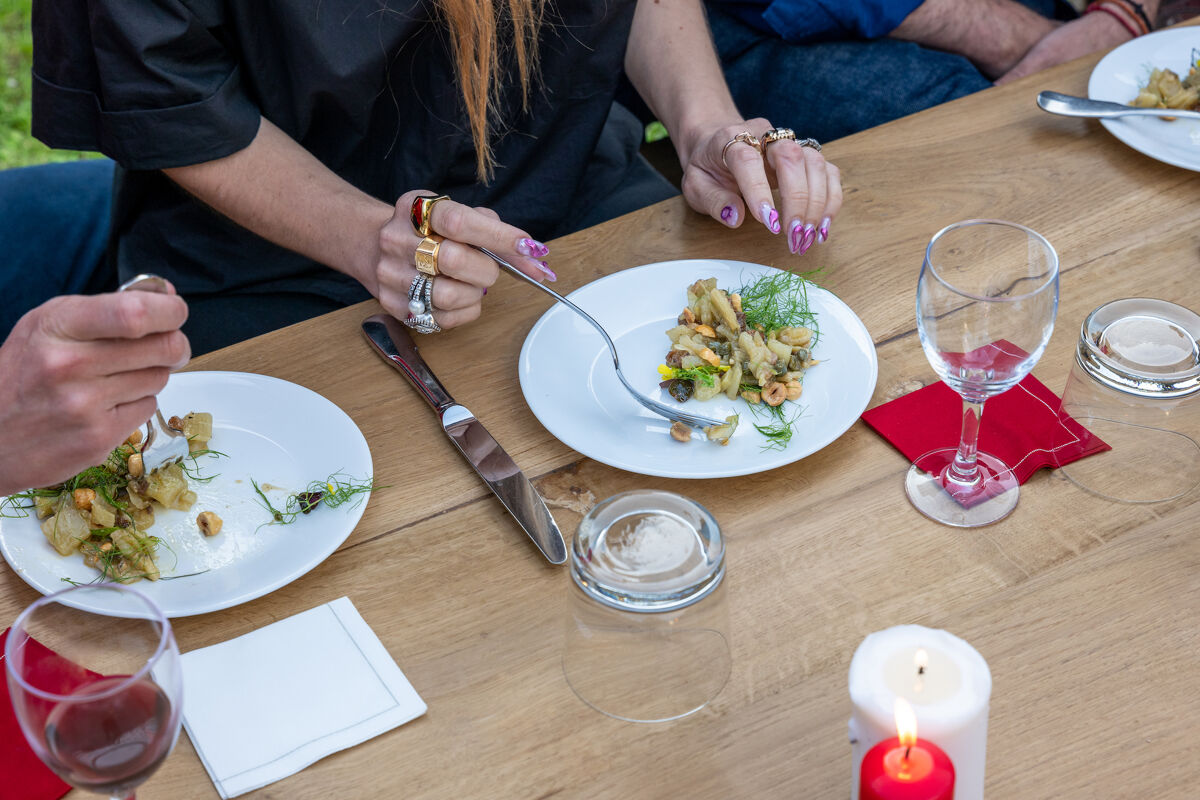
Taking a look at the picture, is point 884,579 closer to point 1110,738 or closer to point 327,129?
point 1110,738

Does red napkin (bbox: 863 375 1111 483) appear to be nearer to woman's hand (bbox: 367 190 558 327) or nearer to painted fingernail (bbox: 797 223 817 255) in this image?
painted fingernail (bbox: 797 223 817 255)

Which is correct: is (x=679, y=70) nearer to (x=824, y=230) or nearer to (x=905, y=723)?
(x=824, y=230)

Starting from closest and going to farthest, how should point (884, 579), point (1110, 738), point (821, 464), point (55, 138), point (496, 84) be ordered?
1. point (1110, 738)
2. point (884, 579)
3. point (821, 464)
4. point (55, 138)
5. point (496, 84)

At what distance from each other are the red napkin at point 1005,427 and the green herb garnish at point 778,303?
13cm

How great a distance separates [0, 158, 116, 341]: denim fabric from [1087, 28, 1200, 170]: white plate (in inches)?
55.4

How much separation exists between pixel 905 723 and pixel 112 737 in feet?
1.49

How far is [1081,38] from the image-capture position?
2062mm

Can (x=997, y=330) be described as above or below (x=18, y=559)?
above

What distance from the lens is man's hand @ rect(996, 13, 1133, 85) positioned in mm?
2057

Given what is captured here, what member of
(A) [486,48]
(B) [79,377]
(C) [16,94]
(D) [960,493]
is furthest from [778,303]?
(C) [16,94]

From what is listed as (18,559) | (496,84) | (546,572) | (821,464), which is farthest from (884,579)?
(496,84)

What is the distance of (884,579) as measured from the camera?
2.88 feet

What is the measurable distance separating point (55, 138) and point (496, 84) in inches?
22.1

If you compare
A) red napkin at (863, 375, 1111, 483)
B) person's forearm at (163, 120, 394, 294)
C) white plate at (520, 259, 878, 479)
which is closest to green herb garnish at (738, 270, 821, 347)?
white plate at (520, 259, 878, 479)
